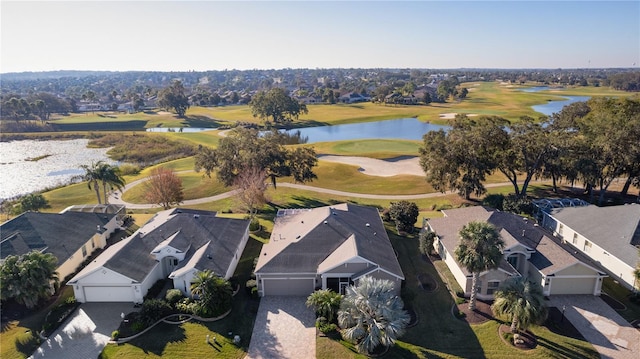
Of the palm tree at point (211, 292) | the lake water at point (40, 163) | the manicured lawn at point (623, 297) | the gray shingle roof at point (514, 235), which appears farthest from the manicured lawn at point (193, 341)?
the lake water at point (40, 163)

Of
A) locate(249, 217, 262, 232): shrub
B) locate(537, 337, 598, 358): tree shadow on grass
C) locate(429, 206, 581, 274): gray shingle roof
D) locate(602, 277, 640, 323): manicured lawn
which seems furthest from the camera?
locate(249, 217, 262, 232): shrub

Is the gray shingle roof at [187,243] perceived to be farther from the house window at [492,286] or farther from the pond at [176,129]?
the pond at [176,129]

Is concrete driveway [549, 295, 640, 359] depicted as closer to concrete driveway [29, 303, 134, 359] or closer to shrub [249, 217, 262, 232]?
shrub [249, 217, 262, 232]

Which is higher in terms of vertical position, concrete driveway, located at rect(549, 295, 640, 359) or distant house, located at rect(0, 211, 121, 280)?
distant house, located at rect(0, 211, 121, 280)

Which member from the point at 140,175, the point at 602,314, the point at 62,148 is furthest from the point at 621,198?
the point at 62,148

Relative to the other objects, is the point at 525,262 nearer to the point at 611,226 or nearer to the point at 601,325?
the point at 601,325

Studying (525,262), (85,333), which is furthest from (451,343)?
(85,333)

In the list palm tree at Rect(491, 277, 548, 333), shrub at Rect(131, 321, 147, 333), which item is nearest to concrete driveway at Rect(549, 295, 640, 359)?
palm tree at Rect(491, 277, 548, 333)
